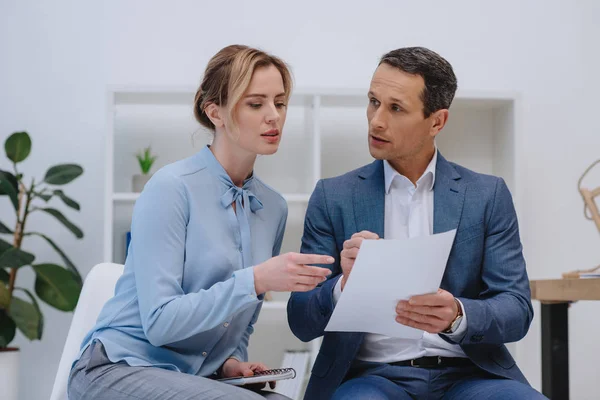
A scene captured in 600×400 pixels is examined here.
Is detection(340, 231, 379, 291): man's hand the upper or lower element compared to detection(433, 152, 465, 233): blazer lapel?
lower

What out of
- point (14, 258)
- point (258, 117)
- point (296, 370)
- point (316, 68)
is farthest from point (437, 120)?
point (14, 258)

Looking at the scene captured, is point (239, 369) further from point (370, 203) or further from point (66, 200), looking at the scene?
point (66, 200)

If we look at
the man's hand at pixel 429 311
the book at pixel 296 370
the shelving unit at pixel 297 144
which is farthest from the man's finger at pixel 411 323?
the shelving unit at pixel 297 144

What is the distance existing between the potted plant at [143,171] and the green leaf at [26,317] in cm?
67

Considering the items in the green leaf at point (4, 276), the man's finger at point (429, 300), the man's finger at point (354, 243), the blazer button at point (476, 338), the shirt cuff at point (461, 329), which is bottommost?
the green leaf at point (4, 276)

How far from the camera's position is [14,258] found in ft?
10.6

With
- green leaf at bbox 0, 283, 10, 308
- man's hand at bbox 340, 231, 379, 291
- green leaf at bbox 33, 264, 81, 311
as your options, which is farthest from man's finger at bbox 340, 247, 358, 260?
green leaf at bbox 0, 283, 10, 308

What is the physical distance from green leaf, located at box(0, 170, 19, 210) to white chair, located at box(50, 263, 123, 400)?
1.53 meters

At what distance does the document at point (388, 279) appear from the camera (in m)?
1.48

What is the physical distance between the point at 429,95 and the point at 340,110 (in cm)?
173

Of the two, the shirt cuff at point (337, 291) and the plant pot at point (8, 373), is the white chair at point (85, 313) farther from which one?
the plant pot at point (8, 373)

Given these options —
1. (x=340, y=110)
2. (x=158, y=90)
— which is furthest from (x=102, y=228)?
(x=340, y=110)

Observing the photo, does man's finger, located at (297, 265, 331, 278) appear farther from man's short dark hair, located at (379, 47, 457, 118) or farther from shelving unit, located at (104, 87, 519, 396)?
shelving unit, located at (104, 87, 519, 396)

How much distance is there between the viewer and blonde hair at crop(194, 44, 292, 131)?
69.6 inches
